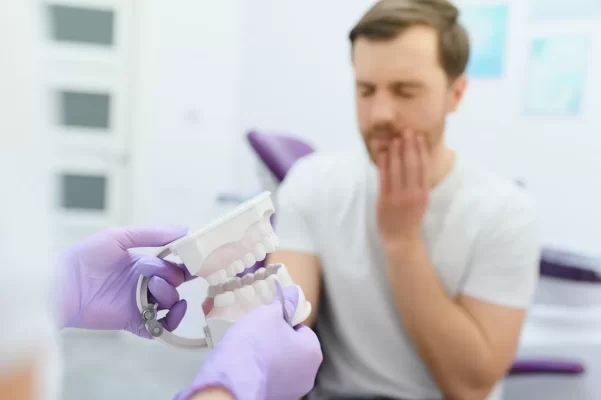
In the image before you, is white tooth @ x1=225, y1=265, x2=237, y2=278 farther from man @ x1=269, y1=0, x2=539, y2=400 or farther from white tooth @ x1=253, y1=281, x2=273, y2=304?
man @ x1=269, y1=0, x2=539, y2=400

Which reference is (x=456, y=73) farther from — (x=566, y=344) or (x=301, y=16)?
(x=301, y=16)

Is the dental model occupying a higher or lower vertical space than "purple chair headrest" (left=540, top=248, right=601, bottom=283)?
higher

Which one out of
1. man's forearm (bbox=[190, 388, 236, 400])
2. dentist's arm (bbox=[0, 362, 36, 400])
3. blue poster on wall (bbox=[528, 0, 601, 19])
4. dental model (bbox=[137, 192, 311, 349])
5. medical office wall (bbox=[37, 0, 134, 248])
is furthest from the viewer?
medical office wall (bbox=[37, 0, 134, 248])

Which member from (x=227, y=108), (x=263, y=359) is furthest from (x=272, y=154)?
(x=227, y=108)

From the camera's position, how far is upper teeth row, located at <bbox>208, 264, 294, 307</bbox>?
496mm

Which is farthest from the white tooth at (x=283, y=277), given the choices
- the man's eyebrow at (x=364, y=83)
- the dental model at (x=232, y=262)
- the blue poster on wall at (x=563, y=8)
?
the blue poster on wall at (x=563, y=8)

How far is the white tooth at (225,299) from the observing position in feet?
1.61

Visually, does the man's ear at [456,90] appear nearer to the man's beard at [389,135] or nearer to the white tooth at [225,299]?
the man's beard at [389,135]

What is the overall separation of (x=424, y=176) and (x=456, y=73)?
0.19 m

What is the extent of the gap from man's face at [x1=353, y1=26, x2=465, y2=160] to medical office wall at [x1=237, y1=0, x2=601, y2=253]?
981 millimetres

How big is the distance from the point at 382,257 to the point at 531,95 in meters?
1.10

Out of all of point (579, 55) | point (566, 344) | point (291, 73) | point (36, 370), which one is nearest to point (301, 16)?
point (291, 73)

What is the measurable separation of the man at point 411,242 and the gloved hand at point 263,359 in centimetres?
32

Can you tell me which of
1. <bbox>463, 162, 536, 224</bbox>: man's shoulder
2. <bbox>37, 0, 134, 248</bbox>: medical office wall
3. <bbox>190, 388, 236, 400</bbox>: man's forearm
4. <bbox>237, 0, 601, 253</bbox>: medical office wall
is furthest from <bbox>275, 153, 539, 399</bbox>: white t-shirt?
<bbox>37, 0, 134, 248</bbox>: medical office wall
